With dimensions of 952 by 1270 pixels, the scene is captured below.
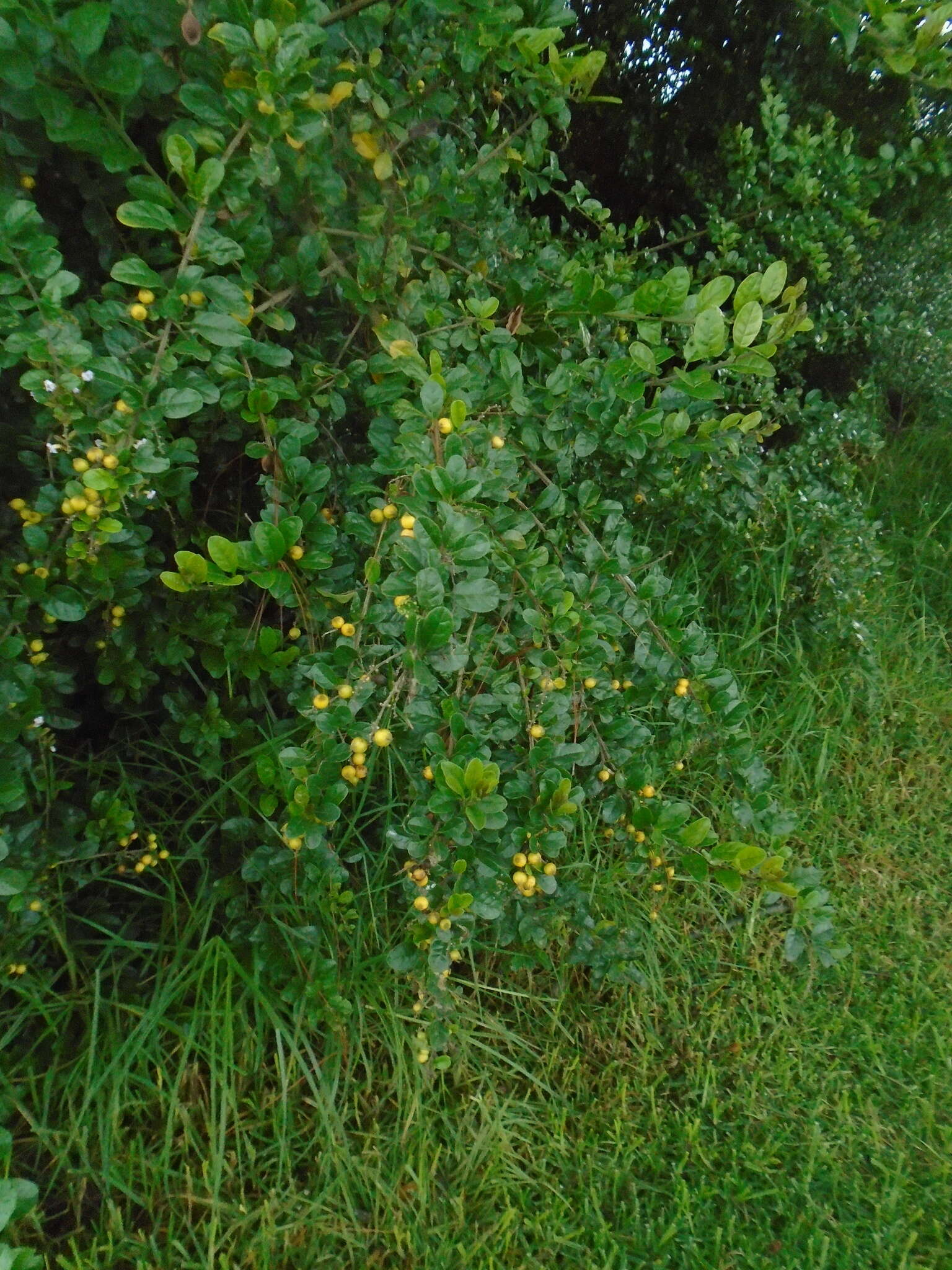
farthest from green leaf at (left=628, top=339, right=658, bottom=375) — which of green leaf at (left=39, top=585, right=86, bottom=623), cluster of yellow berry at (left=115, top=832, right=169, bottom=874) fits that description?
cluster of yellow berry at (left=115, top=832, right=169, bottom=874)

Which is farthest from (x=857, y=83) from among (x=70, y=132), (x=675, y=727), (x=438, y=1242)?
(x=438, y=1242)

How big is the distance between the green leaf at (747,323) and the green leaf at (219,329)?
2.39 feet

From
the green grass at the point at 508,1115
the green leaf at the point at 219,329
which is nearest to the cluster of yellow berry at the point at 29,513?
the green leaf at the point at 219,329

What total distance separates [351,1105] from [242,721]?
0.76 metres

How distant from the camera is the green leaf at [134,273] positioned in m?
1.25

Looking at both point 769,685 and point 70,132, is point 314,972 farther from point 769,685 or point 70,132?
point 769,685

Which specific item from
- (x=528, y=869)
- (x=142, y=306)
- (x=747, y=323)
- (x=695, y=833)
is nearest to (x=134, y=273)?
(x=142, y=306)

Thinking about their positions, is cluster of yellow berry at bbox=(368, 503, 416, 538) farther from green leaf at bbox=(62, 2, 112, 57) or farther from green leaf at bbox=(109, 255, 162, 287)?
green leaf at bbox=(62, 2, 112, 57)

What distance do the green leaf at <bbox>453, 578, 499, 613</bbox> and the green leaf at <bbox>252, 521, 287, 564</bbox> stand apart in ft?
0.87

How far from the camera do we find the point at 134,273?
1.26m

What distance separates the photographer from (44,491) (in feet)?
4.78

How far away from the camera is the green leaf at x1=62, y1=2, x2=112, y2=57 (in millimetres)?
1125

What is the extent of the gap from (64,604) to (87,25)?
0.80 m

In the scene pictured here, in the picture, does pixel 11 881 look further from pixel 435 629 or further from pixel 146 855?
pixel 435 629
